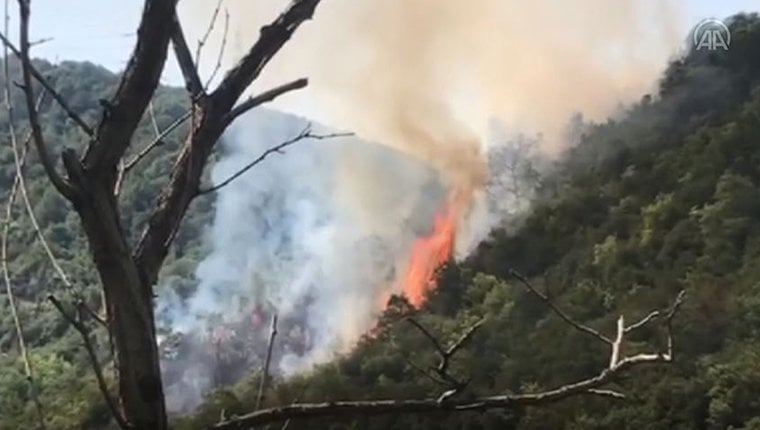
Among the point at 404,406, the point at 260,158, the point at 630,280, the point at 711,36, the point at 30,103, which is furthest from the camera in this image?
the point at 711,36

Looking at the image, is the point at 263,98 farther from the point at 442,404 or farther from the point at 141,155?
the point at 442,404

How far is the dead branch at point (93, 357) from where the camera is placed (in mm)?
1290

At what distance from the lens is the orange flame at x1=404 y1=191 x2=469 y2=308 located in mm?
35634

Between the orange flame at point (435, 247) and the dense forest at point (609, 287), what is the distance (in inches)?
119

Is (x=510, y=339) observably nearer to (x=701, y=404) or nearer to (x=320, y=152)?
(x=701, y=404)

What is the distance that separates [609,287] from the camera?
83.7 ft

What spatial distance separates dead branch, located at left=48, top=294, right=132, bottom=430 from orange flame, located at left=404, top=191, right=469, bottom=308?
1301 inches

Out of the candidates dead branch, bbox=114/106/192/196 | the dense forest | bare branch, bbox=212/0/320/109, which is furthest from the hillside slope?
bare branch, bbox=212/0/320/109

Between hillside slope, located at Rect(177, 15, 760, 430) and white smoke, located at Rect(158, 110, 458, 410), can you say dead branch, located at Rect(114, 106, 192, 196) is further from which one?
white smoke, located at Rect(158, 110, 458, 410)

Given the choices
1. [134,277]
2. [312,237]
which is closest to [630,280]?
[312,237]

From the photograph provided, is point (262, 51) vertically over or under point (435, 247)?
under

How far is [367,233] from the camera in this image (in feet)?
129

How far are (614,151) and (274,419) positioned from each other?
31.1 metres

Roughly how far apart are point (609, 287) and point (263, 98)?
24.4 m
